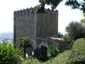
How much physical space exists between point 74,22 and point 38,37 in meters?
7.71

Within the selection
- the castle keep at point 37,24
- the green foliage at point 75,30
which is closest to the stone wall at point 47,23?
the castle keep at point 37,24

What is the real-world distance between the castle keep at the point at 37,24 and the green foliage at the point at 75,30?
6.45 meters

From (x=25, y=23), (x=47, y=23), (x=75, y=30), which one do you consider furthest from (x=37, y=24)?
(x=75, y=30)

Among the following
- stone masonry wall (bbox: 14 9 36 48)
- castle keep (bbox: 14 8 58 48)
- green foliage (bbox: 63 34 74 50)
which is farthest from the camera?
stone masonry wall (bbox: 14 9 36 48)

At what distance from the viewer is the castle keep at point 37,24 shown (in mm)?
30781

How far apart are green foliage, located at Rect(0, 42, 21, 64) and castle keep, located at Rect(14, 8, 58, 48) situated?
18283 millimetres

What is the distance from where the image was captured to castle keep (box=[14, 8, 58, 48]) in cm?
3078

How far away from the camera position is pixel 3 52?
10781 millimetres

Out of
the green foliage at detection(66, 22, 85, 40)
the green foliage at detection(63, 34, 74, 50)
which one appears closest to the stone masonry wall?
the green foliage at detection(63, 34, 74, 50)

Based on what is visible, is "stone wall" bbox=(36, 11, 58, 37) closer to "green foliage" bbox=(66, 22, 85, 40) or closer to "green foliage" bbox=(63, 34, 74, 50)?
"green foliage" bbox=(63, 34, 74, 50)

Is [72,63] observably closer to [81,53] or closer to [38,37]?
[81,53]

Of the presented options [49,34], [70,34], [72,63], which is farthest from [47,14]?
[72,63]

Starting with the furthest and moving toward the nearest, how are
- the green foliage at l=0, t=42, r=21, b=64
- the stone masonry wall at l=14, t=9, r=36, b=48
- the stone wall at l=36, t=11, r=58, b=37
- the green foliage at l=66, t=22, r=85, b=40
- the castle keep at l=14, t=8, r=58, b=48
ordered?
1. the stone masonry wall at l=14, t=9, r=36, b=48
2. the stone wall at l=36, t=11, r=58, b=37
3. the castle keep at l=14, t=8, r=58, b=48
4. the green foliage at l=66, t=22, r=85, b=40
5. the green foliage at l=0, t=42, r=21, b=64

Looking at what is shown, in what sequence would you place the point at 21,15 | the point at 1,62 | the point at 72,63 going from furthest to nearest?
the point at 21,15 < the point at 1,62 < the point at 72,63
